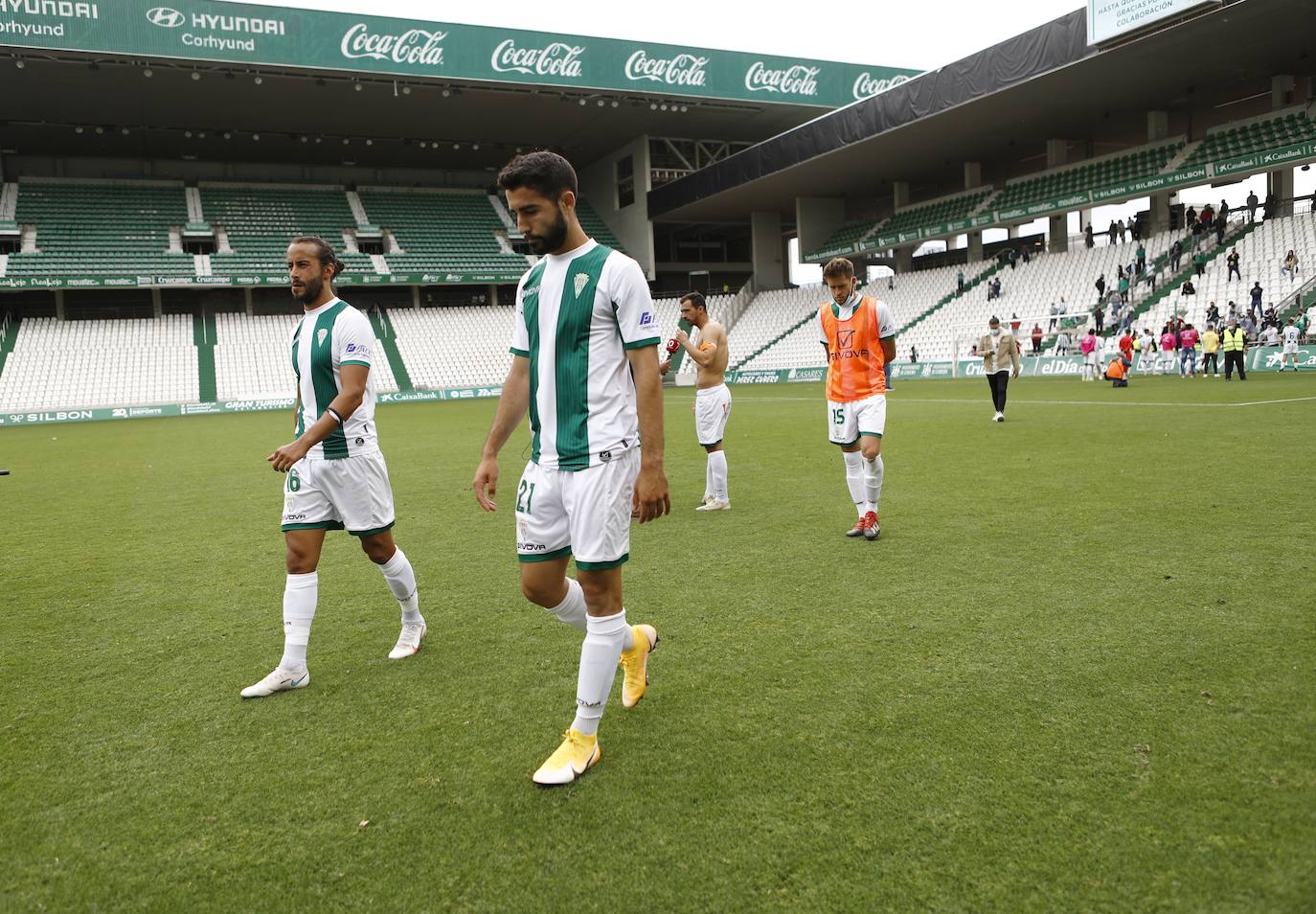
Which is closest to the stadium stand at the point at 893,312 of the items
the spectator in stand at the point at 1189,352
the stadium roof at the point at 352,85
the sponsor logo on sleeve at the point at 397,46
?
the stadium roof at the point at 352,85

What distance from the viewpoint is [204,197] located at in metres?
44.0

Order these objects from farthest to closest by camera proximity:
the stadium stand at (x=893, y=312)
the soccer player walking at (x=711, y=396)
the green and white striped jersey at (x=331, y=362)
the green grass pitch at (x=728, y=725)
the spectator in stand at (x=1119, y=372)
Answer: the stadium stand at (x=893, y=312) < the spectator in stand at (x=1119, y=372) < the soccer player walking at (x=711, y=396) < the green and white striped jersey at (x=331, y=362) < the green grass pitch at (x=728, y=725)

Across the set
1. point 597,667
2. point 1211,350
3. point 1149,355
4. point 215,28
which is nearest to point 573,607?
point 597,667

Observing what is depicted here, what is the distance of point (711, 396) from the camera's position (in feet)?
27.9

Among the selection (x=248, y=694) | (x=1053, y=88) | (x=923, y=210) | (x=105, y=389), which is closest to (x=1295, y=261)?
(x=1053, y=88)

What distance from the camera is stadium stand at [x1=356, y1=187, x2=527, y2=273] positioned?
143ft

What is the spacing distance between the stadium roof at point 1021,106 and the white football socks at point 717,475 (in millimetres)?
22777

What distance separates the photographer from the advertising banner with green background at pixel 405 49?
30.4 metres

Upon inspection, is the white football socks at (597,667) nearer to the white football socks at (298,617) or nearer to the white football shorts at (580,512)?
the white football shorts at (580,512)

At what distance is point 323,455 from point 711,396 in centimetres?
482

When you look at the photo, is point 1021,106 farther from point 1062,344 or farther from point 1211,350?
point 1211,350

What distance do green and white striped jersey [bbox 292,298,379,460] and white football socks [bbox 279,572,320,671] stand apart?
596 mm

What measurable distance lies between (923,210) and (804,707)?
1595 inches

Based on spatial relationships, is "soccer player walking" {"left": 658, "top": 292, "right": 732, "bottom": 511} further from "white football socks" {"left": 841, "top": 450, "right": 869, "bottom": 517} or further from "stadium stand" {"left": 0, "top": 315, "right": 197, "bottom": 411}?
"stadium stand" {"left": 0, "top": 315, "right": 197, "bottom": 411}
